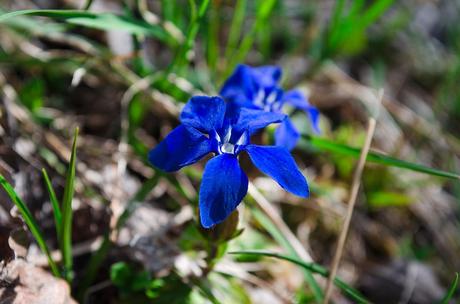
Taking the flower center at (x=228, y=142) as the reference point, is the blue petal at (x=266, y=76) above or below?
above

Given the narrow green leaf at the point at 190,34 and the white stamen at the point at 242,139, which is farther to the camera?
the narrow green leaf at the point at 190,34

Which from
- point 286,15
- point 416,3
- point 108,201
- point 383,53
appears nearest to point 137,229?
point 108,201

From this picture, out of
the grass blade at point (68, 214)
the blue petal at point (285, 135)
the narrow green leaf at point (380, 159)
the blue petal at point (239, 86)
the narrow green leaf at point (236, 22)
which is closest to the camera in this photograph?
the grass blade at point (68, 214)

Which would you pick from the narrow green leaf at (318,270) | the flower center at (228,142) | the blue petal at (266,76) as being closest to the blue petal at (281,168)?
the flower center at (228,142)

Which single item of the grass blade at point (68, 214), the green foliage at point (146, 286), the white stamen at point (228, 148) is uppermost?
the white stamen at point (228, 148)

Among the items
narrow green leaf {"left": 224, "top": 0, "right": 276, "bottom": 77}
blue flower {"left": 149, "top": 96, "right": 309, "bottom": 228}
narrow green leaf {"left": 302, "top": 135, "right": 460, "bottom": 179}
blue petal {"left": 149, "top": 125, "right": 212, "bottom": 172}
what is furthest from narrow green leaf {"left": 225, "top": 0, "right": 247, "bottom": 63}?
blue petal {"left": 149, "top": 125, "right": 212, "bottom": 172}

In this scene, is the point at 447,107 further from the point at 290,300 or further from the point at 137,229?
the point at 137,229

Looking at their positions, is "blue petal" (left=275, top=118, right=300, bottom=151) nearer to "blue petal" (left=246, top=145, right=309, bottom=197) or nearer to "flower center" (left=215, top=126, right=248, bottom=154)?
"flower center" (left=215, top=126, right=248, bottom=154)

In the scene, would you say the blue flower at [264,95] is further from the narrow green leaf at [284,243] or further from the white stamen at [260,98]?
the narrow green leaf at [284,243]
